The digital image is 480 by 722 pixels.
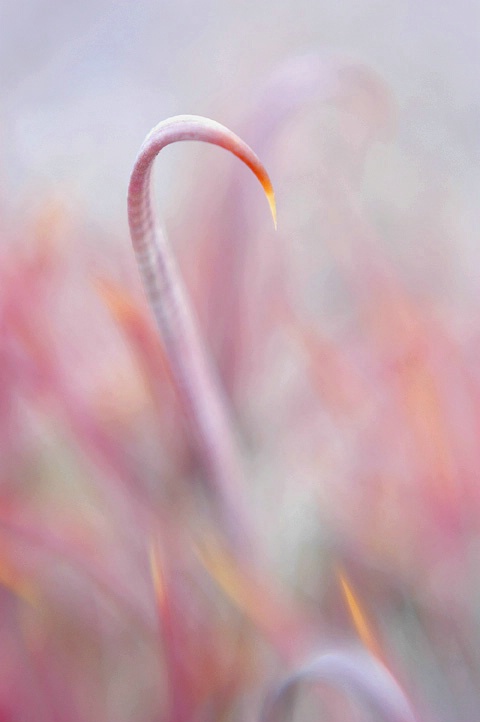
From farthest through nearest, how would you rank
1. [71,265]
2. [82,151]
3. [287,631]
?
[82,151]
[71,265]
[287,631]

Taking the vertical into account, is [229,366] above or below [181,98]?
below

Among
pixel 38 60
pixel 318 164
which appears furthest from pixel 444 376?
pixel 38 60

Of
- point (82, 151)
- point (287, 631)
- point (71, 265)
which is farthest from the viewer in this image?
point (82, 151)

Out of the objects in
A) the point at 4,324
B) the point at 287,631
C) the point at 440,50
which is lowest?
the point at 287,631

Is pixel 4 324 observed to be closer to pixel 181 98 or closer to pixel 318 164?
pixel 318 164
